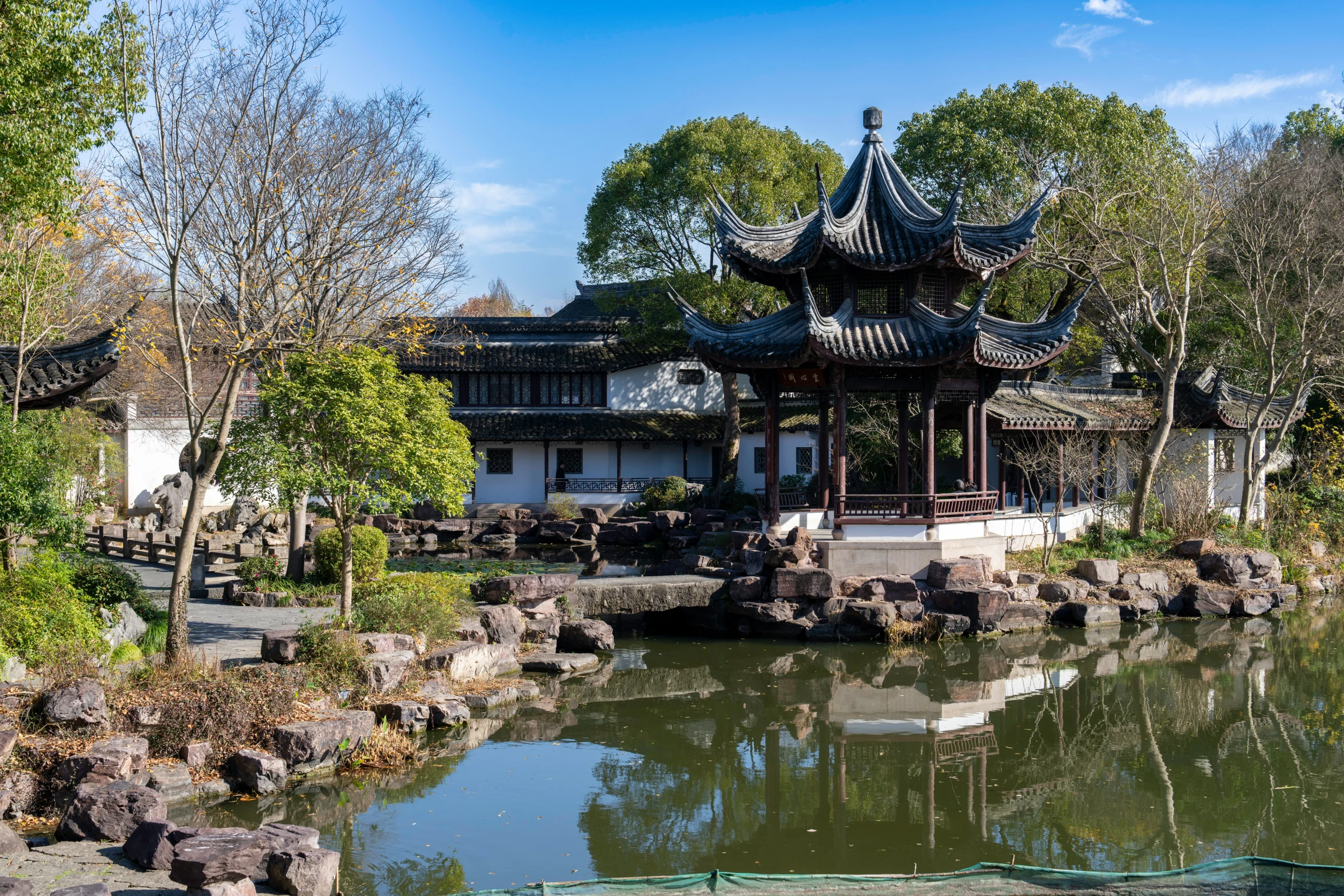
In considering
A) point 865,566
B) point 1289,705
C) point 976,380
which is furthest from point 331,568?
point 1289,705

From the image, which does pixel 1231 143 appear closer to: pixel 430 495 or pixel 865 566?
pixel 865 566

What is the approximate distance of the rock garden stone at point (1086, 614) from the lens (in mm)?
18547

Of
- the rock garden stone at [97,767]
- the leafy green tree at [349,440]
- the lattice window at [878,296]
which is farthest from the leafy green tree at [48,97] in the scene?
the lattice window at [878,296]

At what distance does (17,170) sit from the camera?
940 centimetres

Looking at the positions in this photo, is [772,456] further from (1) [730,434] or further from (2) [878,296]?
(1) [730,434]

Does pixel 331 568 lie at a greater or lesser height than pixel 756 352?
lesser

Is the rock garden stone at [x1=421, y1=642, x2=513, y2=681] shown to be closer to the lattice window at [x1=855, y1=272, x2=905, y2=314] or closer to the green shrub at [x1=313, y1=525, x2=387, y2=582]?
the green shrub at [x1=313, y1=525, x2=387, y2=582]

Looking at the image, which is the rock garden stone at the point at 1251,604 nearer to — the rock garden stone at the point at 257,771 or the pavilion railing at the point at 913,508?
the pavilion railing at the point at 913,508

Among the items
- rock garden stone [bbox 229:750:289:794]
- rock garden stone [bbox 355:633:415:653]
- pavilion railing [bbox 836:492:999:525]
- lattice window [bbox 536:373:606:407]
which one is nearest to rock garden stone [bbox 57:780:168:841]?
rock garden stone [bbox 229:750:289:794]

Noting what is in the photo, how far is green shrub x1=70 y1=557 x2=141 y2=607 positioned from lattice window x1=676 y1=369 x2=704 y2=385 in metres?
26.2

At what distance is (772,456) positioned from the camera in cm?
2030

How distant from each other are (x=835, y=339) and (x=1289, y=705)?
29.8ft

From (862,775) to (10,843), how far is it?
25.0 ft

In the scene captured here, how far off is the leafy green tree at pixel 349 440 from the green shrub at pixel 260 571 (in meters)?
3.83
